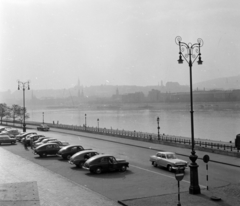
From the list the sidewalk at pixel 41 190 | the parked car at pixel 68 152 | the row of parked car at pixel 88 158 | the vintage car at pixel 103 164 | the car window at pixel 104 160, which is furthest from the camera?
the parked car at pixel 68 152

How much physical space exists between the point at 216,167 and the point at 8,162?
1339cm

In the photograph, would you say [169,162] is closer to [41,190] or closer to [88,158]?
[88,158]

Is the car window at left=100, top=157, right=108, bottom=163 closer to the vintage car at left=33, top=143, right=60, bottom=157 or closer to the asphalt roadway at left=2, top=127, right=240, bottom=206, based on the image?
the asphalt roadway at left=2, top=127, right=240, bottom=206

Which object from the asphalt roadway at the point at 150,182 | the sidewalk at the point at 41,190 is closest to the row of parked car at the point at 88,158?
the asphalt roadway at the point at 150,182

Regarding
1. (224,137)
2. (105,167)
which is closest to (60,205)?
(105,167)

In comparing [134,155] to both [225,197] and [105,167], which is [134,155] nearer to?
[105,167]

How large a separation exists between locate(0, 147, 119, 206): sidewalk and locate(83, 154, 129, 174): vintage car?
1824 mm

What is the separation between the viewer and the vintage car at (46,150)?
2413 cm

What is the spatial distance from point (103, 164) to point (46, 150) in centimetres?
776

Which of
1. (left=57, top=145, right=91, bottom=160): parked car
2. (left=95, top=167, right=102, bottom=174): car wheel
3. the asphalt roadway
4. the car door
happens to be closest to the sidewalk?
the asphalt roadway

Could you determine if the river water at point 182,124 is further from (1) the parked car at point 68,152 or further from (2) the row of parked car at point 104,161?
(2) the row of parked car at point 104,161

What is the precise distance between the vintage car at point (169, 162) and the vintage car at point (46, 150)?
8248 millimetres

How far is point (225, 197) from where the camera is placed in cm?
1300

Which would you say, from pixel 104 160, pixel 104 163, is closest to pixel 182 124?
pixel 104 160
